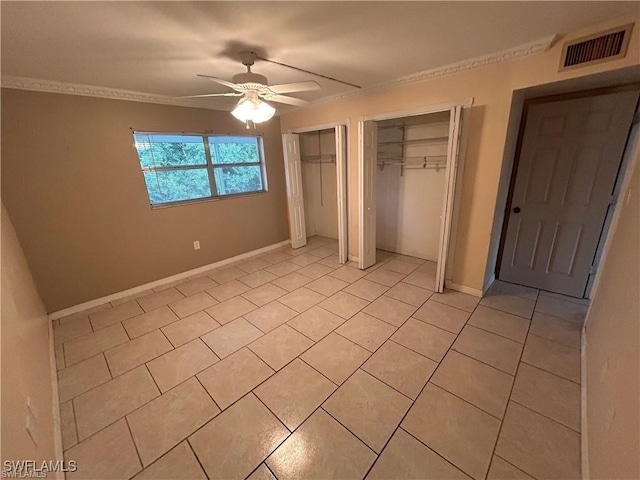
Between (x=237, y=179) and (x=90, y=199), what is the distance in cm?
182

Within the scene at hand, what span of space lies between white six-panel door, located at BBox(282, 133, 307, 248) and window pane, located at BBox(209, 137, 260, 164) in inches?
20.1

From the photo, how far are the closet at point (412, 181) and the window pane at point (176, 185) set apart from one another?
8.95 ft

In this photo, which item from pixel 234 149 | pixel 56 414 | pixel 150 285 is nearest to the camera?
pixel 56 414

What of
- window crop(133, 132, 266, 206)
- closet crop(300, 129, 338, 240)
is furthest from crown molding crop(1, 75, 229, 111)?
closet crop(300, 129, 338, 240)

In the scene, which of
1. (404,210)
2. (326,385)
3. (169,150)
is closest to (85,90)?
(169,150)

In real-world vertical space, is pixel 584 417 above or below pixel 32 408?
below

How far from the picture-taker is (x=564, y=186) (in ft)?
8.59

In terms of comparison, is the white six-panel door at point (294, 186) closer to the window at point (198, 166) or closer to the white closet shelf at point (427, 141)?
the window at point (198, 166)

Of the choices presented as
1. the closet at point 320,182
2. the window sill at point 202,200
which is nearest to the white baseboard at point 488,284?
the closet at point 320,182

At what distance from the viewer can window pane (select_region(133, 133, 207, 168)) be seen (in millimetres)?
3090

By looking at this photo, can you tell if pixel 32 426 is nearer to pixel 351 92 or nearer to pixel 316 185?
pixel 351 92

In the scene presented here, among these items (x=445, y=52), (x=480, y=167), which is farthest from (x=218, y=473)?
(x=445, y=52)

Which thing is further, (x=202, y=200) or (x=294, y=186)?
(x=294, y=186)

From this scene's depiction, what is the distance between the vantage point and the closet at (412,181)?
3.43m
